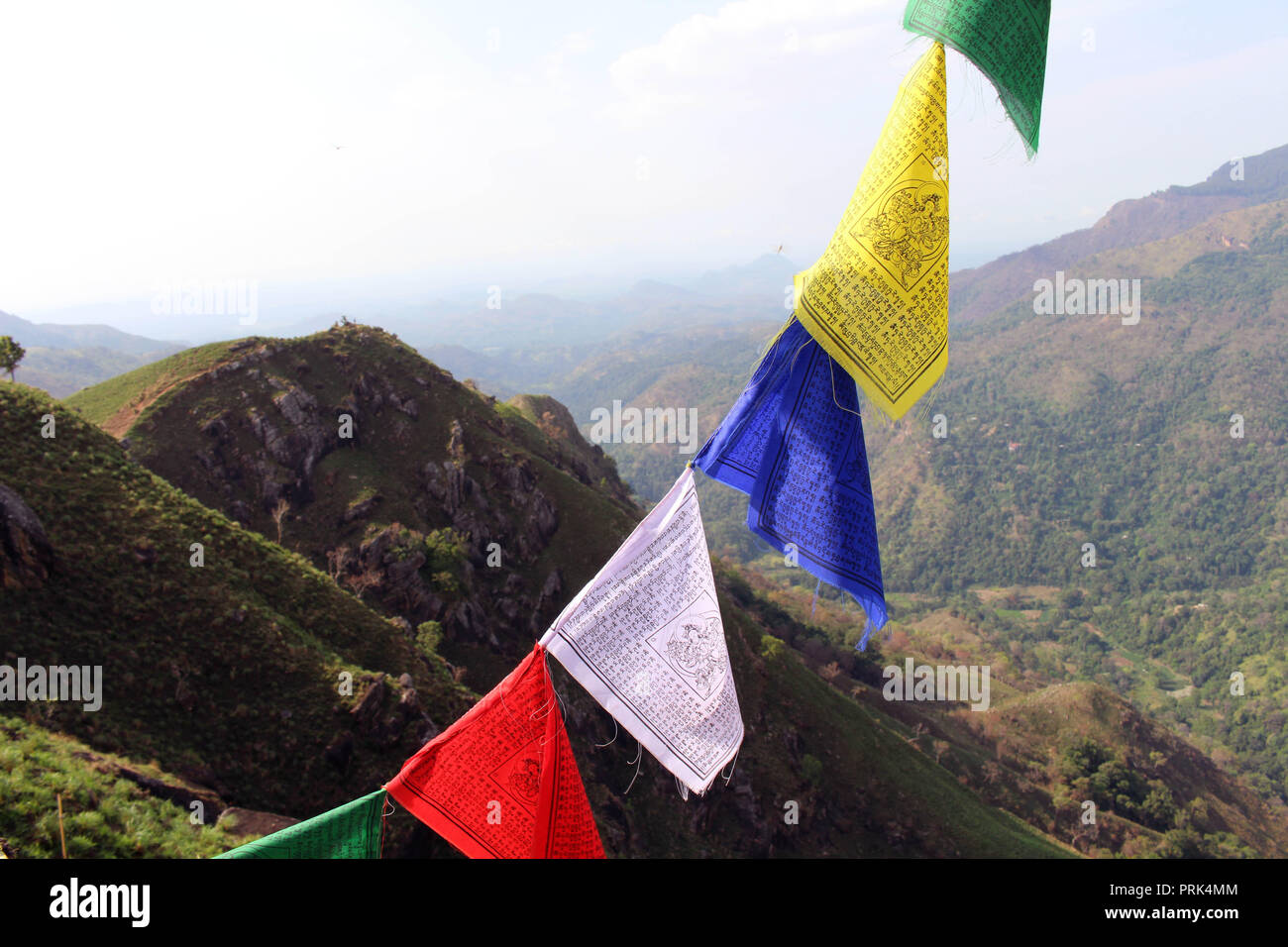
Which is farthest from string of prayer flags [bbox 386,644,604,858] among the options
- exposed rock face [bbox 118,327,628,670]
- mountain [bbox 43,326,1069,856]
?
exposed rock face [bbox 118,327,628,670]

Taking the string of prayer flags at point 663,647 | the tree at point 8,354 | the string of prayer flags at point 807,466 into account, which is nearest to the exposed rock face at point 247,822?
the string of prayer flags at point 663,647

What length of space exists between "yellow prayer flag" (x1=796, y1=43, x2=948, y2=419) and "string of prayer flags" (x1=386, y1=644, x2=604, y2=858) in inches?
108

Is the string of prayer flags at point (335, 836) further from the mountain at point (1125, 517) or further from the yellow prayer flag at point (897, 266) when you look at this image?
the mountain at point (1125, 517)

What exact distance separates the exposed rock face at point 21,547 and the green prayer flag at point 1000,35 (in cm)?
1869

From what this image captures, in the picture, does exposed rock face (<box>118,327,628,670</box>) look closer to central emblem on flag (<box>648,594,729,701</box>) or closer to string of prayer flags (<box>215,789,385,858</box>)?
string of prayer flags (<box>215,789,385,858</box>)

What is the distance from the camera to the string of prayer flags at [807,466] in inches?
166

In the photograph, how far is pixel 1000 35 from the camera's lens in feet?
12.5

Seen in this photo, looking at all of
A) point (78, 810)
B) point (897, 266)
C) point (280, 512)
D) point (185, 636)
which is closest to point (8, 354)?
point (280, 512)

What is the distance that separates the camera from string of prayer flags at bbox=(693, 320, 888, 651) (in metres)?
4.22

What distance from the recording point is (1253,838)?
46.0 m

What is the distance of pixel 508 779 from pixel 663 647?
1.32 meters
